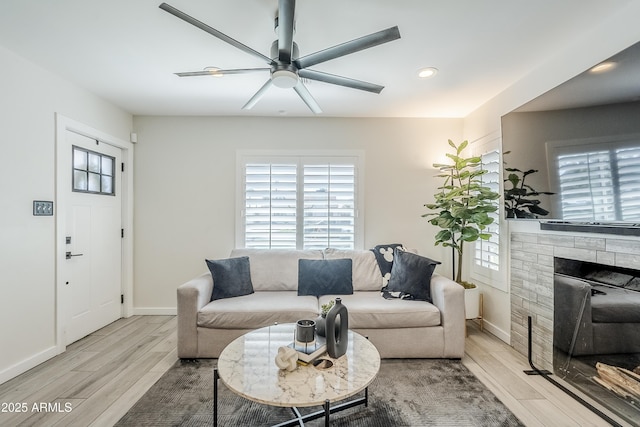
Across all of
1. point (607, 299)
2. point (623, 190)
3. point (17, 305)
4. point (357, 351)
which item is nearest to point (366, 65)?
point (623, 190)

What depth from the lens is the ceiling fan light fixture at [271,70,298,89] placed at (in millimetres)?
1866

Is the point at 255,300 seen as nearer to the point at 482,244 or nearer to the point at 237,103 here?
the point at 237,103

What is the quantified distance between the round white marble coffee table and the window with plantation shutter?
1.66 m

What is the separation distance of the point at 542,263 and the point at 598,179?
3.21ft

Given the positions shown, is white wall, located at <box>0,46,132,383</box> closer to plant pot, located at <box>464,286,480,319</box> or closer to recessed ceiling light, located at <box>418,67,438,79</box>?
recessed ceiling light, located at <box>418,67,438,79</box>

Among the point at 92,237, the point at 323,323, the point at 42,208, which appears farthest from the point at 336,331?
the point at 92,237

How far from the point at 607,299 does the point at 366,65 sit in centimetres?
249

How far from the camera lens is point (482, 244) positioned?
133 inches

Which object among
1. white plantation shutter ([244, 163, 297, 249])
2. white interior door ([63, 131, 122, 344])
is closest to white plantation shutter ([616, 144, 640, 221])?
white plantation shutter ([244, 163, 297, 249])

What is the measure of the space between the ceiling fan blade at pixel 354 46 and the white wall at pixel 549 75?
1.54m

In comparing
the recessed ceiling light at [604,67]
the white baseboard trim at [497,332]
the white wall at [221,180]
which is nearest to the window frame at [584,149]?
the recessed ceiling light at [604,67]

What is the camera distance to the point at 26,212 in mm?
2459

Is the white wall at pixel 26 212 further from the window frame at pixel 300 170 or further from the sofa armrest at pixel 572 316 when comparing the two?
the sofa armrest at pixel 572 316

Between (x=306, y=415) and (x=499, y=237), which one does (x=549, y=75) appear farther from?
(x=306, y=415)
